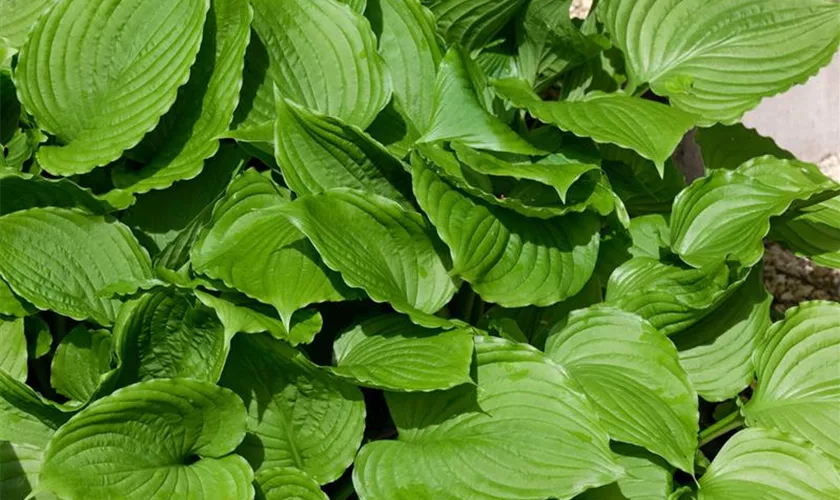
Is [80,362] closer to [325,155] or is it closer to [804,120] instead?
[325,155]

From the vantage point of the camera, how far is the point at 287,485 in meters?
1.47

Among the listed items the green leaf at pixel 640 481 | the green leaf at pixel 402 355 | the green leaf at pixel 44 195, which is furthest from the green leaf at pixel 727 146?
the green leaf at pixel 44 195

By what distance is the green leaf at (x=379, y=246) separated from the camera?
1424 millimetres

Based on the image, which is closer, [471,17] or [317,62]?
[317,62]

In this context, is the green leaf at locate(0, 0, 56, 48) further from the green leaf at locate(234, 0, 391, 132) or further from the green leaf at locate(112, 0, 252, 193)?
the green leaf at locate(234, 0, 391, 132)

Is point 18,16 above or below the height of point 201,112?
above

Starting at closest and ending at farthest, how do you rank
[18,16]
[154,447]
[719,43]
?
[154,447], [18,16], [719,43]

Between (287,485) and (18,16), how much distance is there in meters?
0.99

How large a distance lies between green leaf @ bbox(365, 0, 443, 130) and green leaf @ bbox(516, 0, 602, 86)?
0.78ft

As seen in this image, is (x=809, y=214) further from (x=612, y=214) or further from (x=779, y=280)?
(x=779, y=280)

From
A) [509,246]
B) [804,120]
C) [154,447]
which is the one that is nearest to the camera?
[154,447]

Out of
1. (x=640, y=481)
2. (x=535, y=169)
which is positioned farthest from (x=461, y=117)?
(x=640, y=481)

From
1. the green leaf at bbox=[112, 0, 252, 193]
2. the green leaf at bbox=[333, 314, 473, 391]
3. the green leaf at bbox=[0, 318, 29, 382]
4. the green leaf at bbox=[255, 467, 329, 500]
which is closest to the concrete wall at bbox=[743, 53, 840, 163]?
the green leaf at bbox=[333, 314, 473, 391]

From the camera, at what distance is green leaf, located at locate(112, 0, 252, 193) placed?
1590 mm
